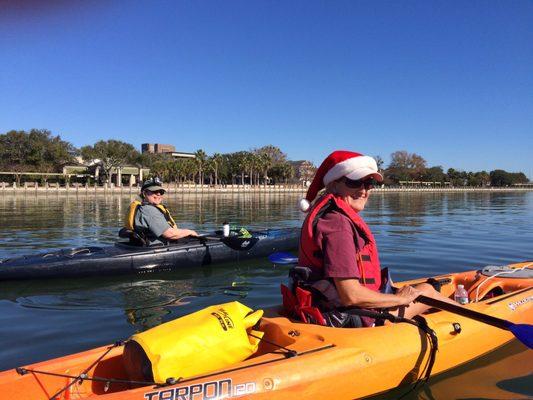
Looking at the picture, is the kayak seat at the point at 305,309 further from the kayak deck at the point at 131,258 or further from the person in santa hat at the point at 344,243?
the kayak deck at the point at 131,258

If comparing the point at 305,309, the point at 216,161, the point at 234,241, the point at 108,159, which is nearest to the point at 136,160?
the point at 108,159

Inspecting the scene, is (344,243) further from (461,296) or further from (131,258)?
(131,258)

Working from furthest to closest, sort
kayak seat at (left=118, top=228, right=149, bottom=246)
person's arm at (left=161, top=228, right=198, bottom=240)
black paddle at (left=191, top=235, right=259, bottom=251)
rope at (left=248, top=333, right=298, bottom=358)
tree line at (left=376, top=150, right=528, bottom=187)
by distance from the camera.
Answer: tree line at (left=376, top=150, right=528, bottom=187) < black paddle at (left=191, top=235, right=259, bottom=251) < person's arm at (left=161, top=228, right=198, bottom=240) < kayak seat at (left=118, top=228, right=149, bottom=246) < rope at (left=248, top=333, right=298, bottom=358)

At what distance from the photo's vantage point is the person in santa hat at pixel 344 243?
3.76 meters

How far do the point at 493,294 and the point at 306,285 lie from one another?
3739mm

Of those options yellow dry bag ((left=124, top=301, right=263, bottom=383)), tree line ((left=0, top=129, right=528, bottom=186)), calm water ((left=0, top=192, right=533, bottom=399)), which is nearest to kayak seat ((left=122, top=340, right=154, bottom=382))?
yellow dry bag ((left=124, top=301, right=263, bottom=383))

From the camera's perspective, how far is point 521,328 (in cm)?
392

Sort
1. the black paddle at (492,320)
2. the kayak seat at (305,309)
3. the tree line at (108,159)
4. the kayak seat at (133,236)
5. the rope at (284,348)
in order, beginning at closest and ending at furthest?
the rope at (284,348) < the black paddle at (492,320) < the kayak seat at (305,309) < the kayak seat at (133,236) < the tree line at (108,159)

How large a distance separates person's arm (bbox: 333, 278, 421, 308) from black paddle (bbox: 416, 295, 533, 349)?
0.33m

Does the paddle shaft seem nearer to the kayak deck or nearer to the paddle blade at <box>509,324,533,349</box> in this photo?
the paddle blade at <box>509,324,533,349</box>

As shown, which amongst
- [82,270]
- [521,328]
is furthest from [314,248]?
[82,270]

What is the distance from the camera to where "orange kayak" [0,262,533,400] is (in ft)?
10.6

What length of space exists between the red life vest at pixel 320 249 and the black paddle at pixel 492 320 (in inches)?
26.4

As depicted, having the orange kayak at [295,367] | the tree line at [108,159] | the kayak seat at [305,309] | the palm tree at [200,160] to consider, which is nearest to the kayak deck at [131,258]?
the orange kayak at [295,367]
